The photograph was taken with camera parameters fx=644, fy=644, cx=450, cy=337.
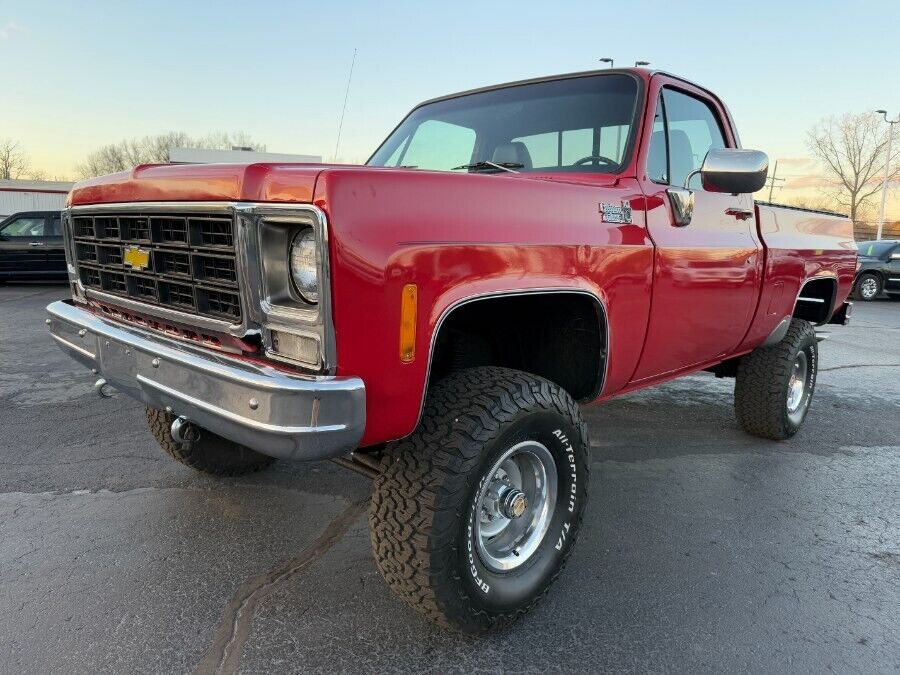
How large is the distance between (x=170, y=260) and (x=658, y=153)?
2180mm

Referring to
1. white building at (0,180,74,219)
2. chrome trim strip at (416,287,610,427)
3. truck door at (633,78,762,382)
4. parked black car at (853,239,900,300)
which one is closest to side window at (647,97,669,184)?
truck door at (633,78,762,382)

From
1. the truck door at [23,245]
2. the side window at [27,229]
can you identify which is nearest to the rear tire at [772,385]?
the truck door at [23,245]

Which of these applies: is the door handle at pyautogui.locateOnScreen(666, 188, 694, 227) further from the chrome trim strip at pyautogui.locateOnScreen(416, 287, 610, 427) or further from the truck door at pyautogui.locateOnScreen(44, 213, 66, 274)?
the truck door at pyautogui.locateOnScreen(44, 213, 66, 274)

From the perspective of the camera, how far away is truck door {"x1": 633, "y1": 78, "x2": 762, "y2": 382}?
2.86m

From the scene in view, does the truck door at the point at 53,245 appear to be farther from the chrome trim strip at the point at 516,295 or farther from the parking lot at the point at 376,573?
the chrome trim strip at the point at 516,295

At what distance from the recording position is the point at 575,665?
6.86 ft

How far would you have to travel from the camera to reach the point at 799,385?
4.64 meters

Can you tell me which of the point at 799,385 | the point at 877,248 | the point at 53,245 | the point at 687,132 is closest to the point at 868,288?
the point at 877,248

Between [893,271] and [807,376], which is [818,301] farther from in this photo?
[893,271]

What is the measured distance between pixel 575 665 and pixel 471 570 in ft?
1.48

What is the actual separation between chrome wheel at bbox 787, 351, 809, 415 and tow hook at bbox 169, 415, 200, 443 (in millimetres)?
3886

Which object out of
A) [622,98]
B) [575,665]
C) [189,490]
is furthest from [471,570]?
[622,98]

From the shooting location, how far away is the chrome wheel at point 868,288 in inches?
590

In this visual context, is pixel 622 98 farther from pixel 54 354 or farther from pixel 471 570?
pixel 54 354
